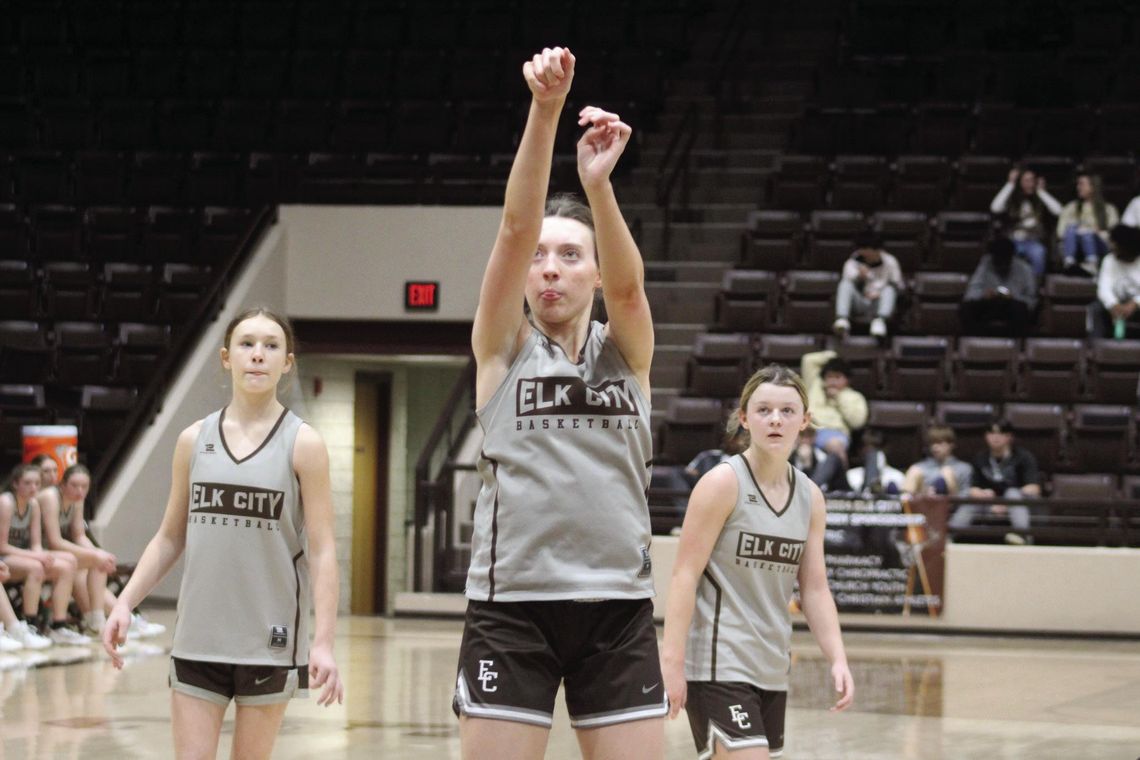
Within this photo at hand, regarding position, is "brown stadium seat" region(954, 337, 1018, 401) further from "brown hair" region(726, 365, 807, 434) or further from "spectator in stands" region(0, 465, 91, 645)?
"brown hair" region(726, 365, 807, 434)

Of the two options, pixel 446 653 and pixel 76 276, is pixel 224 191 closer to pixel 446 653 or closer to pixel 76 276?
pixel 76 276

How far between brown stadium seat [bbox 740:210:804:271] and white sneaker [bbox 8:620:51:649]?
7569 mm

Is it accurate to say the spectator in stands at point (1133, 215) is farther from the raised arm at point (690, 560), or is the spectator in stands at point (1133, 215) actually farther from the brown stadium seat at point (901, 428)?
the raised arm at point (690, 560)

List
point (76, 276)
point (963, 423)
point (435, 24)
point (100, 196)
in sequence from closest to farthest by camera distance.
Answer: point (963, 423) < point (76, 276) < point (100, 196) < point (435, 24)

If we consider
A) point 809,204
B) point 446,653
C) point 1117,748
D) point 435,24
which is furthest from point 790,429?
point 435,24

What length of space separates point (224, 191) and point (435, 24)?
3.37m

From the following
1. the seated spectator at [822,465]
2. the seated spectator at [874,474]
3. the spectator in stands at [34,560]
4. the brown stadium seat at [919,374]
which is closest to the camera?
the spectator in stands at [34,560]

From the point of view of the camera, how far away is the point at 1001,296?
1434cm

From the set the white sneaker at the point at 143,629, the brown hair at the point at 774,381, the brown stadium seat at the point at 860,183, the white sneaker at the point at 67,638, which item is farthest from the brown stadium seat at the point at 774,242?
the brown hair at the point at 774,381

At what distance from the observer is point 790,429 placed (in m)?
4.45

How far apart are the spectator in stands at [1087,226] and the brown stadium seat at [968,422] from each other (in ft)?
6.06

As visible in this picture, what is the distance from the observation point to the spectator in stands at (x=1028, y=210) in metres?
14.8

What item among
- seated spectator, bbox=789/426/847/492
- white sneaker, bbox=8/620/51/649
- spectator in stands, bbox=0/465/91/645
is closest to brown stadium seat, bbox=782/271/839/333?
seated spectator, bbox=789/426/847/492

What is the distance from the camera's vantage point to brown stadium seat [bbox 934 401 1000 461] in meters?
13.5
